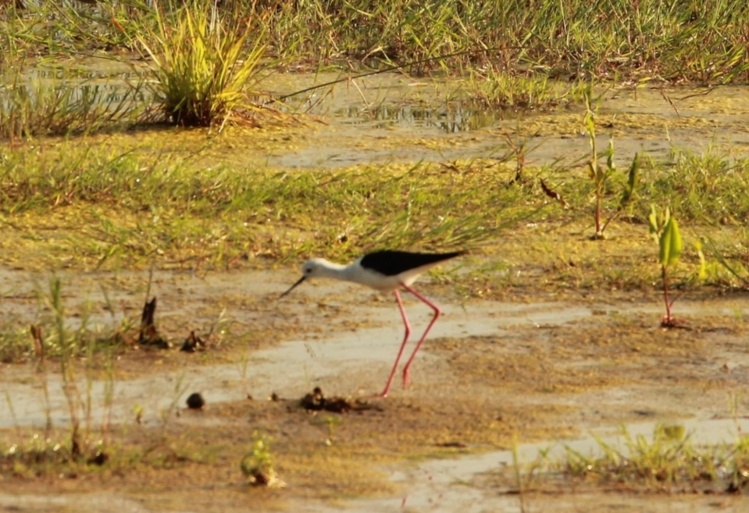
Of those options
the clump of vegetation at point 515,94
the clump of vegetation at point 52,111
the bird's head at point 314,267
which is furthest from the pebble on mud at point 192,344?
the clump of vegetation at point 515,94

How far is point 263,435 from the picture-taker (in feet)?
15.1

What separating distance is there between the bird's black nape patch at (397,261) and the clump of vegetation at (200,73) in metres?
3.07

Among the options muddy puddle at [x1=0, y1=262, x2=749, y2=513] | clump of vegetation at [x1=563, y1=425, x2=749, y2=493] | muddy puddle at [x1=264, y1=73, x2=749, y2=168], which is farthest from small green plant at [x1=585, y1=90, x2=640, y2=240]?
clump of vegetation at [x1=563, y1=425, x2=749, y2=493]

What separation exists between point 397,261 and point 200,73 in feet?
10.3

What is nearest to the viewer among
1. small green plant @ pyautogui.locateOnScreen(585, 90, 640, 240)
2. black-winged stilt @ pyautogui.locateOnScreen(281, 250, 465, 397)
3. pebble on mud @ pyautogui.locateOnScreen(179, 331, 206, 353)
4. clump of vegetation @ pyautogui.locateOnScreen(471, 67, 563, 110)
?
black-winged stilt @ pyautogui.locateOnScreen(281, 250, 465, 397)

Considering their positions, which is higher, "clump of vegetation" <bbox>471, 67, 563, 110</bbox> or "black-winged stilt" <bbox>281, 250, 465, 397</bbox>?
"black-winged stilt" <bbox>281, 250, 465, 397</bbox>

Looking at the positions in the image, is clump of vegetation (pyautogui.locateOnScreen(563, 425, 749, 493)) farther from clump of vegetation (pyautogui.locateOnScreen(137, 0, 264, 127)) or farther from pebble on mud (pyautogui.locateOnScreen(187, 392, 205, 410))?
clump of vegetation (pyautogui.locateOnScreen(137, 0, 264, 127))

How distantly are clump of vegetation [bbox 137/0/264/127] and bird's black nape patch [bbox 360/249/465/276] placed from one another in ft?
10.1

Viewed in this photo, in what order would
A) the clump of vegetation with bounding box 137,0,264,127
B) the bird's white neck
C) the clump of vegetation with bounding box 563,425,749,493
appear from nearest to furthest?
1. the clump of vegetation with bounding box 563,425,749,493
2. the bird's white neck
3. the clump of vegetation with bounding box 137,0,264,127

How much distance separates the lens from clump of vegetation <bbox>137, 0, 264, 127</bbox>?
8109 mm

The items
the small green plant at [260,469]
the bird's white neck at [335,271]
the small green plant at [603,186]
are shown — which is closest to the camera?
the small green plant at [260,469]

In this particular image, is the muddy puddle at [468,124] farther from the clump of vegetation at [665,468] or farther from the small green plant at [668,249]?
the clump of vegetation at [665,468]

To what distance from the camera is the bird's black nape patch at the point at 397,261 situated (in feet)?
17.0

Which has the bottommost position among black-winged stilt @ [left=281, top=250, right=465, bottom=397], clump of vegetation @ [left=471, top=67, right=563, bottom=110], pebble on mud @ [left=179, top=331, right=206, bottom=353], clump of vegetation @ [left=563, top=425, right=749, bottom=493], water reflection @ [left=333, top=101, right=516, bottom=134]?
water reflection @ [left=333, top=101, right=516, bottom=134]
